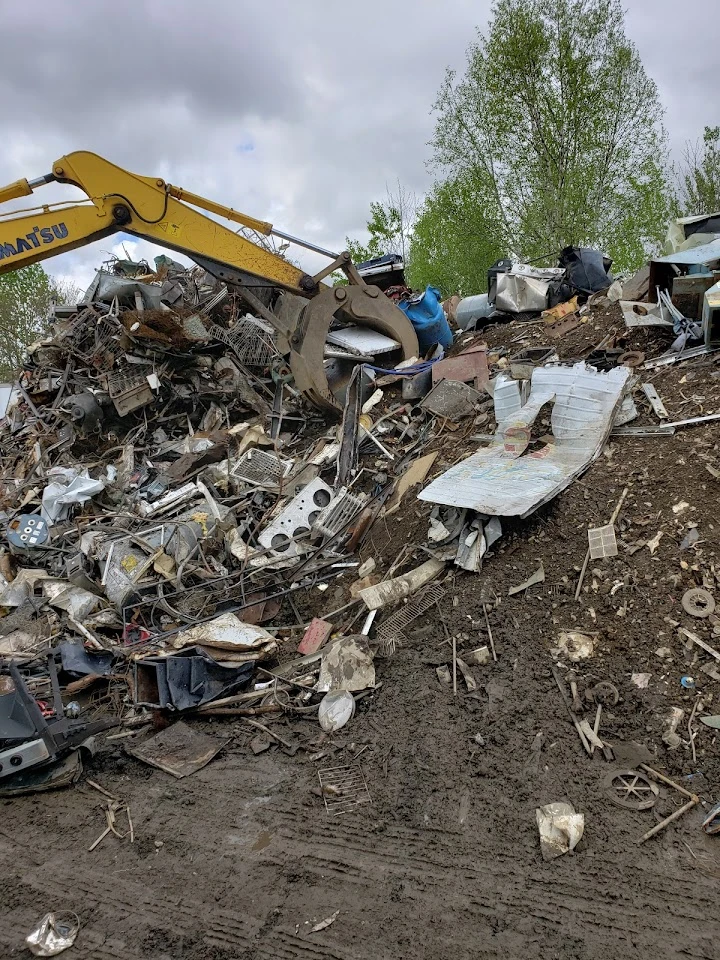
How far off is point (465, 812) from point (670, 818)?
2.94ft

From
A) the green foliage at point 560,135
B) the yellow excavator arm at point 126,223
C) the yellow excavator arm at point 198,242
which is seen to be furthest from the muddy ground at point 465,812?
the green foliage at point 560,135

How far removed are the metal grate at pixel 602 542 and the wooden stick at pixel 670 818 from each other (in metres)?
1.51

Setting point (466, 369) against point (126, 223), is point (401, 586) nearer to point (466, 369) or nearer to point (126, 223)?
point (466, 369)

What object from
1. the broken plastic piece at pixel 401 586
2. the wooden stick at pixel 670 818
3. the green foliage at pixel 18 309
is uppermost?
the green foliage at pixel 18 309

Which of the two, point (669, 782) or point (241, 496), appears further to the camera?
point (241, 496)

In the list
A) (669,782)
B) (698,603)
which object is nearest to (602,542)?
(698,603)

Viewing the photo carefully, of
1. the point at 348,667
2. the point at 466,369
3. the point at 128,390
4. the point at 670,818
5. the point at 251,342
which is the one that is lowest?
the point at 670,818

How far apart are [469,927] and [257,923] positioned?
0.86 metres

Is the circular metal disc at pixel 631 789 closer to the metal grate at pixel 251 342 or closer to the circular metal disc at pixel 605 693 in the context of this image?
the circular metal disc at pixel 605 693

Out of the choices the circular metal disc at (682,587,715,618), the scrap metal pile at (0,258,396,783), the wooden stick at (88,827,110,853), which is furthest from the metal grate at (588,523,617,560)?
the wooden stick at (88,827,110,853)

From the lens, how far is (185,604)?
5.25 m

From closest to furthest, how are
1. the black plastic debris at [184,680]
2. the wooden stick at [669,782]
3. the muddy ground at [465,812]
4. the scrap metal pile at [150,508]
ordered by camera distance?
the muddy ground at [465,812] < the wooden stick at [669,782] < the black plastic debris at [184,680] < the scrap metal pile at [150,508]

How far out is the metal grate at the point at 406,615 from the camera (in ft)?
13.7

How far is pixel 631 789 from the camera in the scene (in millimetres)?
2922
